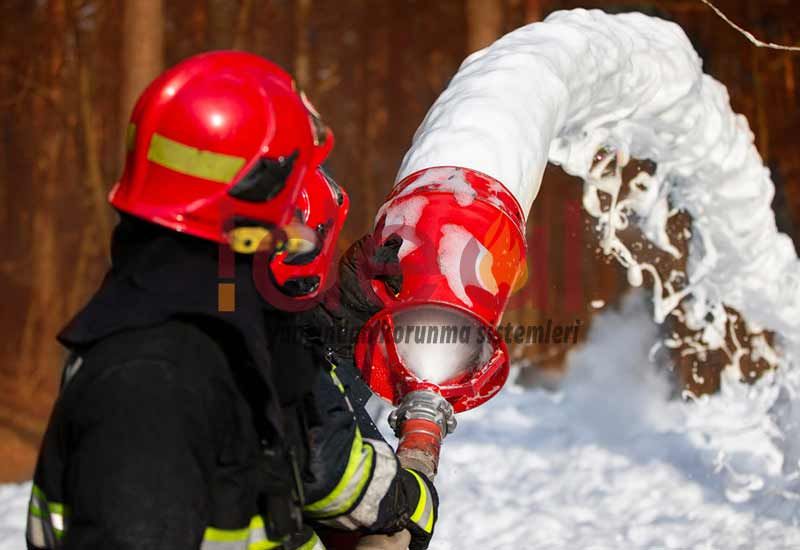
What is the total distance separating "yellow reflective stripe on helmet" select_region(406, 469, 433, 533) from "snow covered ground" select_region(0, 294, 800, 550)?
8.62 ft

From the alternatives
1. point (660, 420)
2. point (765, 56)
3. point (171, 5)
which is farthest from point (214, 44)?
point (660, 420)

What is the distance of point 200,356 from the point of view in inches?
67.4

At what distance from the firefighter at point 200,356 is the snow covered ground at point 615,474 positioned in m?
3.15

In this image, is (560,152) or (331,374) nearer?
(331,374)

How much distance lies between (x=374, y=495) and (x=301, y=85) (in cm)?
1109

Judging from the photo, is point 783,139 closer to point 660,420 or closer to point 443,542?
point 660,420

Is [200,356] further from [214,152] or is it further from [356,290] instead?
[356,290]

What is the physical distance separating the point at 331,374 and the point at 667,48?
9.24 feet

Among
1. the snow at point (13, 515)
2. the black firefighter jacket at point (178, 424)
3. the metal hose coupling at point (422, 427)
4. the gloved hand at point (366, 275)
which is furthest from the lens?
the snow at point (13, 515)

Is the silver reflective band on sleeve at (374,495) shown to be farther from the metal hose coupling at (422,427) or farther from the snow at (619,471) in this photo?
the snow at (619,471)

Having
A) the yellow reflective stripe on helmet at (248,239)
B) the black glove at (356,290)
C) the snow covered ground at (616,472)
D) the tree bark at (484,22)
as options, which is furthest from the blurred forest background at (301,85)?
the yellow reflective stripe on helmet at (248,239)

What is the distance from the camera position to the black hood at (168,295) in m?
1.71

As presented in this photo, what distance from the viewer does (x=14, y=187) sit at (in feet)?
43.1

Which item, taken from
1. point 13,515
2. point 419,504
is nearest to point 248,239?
point 419,504
